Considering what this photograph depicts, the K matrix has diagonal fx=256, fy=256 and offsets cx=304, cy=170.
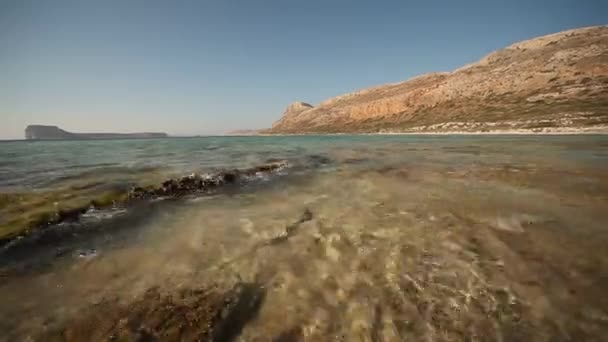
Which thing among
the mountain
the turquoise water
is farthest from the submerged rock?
the mountain

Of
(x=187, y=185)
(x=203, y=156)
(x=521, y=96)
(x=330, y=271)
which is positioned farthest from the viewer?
(x=521, y=96)

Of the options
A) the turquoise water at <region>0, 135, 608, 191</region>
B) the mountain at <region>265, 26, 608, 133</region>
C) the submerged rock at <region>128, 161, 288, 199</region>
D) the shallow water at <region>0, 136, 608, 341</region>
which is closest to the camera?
the shallow water at <region>0, 136, 608, 341</region>

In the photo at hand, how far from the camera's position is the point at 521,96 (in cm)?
7244

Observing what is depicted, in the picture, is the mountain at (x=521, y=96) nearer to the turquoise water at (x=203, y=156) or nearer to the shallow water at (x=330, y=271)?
the turquoise water at (x=203, y=156)

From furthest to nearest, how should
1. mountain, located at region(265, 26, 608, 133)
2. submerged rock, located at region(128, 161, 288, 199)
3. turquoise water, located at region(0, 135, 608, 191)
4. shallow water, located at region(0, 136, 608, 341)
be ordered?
1. mountain, located at region(265, 26, 608, 133)
2. turquoise water, located at region(0, 135, 608, 191)
3. submerged rock, located at region(128, 161, 288, 199)
4. shallow water, located at region(0, 136, 608, 341)

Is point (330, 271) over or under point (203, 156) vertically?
under

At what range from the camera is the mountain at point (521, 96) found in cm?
5231

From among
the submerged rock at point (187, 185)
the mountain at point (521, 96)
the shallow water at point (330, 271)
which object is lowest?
the shallow water at point (330, 271)

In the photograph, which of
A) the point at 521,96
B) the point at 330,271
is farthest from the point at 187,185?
the point at 521,96

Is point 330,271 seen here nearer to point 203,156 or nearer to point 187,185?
point 187,185

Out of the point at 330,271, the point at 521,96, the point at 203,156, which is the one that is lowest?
the point at 330,271

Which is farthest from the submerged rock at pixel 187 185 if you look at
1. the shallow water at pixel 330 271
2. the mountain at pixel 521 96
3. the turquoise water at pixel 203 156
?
the mountain at pixel 521 96

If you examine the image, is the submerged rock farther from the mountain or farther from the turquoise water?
the mountain

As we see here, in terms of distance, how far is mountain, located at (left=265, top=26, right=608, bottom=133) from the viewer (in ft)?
172
